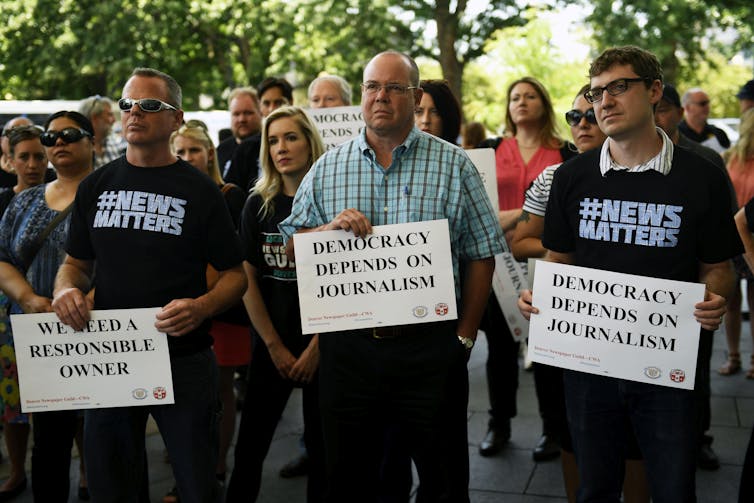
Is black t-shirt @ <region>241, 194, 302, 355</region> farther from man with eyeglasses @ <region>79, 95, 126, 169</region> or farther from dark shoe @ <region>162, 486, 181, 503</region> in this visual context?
man with eyeglasses @ <region>79, 95, 126, 169</region>

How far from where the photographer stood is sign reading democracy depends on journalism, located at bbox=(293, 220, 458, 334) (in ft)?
10.5

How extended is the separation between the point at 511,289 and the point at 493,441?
1007 mm

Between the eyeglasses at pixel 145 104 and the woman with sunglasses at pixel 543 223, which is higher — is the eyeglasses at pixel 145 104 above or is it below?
above

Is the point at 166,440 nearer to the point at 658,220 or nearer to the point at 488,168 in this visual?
the point at 658,220

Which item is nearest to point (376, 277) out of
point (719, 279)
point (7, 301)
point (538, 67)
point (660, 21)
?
point (719, 279)

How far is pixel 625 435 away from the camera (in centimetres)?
315

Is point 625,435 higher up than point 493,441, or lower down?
higher up

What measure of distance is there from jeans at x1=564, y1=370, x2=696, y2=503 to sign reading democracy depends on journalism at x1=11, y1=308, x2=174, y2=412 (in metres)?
1.56

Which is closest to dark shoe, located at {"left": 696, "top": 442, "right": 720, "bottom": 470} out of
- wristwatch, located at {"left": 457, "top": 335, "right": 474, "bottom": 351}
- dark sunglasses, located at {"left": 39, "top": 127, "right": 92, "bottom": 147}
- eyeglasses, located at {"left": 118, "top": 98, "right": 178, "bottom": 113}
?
wristwatch, located at {"left": 457, "top": 335, "right": 474, "bottom": 351}

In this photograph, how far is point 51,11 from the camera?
23469 mm

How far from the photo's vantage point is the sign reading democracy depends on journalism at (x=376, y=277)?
10.5ft

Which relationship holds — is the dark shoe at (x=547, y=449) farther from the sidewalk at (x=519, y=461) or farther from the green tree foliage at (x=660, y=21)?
the green tree foliage at (x=660, y=21)

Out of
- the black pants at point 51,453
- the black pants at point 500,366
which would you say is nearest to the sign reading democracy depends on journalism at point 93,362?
the black pants at point 51,453

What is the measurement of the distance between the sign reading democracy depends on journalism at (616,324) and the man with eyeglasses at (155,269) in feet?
4.09
